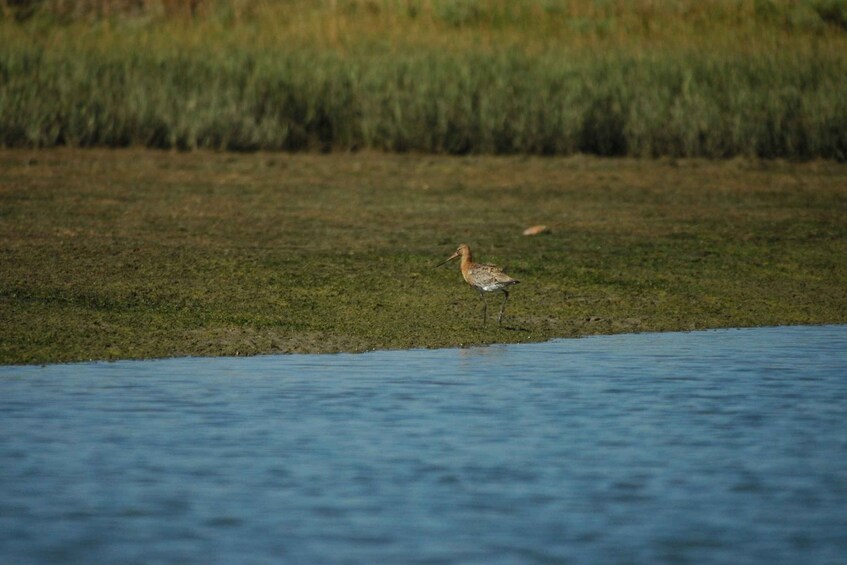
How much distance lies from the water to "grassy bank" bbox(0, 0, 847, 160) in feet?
37.2

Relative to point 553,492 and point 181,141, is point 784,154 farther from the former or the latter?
point 553,492

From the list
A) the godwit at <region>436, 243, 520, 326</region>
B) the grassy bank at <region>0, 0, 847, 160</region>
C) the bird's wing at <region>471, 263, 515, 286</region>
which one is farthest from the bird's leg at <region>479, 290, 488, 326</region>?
the grassy bank at <region>0, 0, 847, 160</region>

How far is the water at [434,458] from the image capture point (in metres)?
6.58

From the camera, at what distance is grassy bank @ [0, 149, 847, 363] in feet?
38.5

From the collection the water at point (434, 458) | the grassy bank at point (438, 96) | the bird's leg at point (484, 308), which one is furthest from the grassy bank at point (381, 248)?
the water at point (434, 458)

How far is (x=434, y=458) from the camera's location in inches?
317

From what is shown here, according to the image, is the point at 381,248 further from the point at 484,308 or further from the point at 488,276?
the point at 488,276

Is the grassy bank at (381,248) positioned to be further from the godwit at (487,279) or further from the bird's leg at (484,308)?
the godwit at (487,279)

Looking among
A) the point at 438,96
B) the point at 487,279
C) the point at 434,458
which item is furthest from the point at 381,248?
the point at 438,96

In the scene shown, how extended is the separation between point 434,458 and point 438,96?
1514cm

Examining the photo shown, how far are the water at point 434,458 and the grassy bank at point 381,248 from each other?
1002 mm

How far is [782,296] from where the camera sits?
13.7 m

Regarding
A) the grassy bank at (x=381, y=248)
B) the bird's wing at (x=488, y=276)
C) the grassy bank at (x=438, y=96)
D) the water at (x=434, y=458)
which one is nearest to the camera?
the water at (x=434, y=458)

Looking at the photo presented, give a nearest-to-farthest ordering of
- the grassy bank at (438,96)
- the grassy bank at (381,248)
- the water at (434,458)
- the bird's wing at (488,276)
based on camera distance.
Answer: the water at (434,458)
the grassy bank at (381,248)
the bird's wing at (488,276)
the grassy bank at (438,96)
